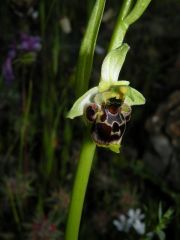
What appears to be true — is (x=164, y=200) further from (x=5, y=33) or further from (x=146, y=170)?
(x=5, y=33)

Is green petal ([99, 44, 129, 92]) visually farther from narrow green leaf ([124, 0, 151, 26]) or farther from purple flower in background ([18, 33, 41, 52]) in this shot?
purple flower in background ([18, 33, 41, 52])

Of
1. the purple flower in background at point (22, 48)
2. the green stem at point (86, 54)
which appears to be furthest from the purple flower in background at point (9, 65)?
the green stem at point (86, 54)

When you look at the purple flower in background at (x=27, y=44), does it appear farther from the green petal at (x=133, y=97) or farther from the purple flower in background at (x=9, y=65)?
the green petal at (x=133, y=97)

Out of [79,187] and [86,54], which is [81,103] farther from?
[79,187]

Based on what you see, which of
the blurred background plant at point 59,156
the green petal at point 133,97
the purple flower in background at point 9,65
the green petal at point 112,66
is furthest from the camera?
the purple flower in background at point 9,65

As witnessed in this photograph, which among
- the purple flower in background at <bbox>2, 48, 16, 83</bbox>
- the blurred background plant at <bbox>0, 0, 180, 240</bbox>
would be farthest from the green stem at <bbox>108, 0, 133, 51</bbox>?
the purple flower in background at <bbox>2, 48, 16, 83</bbox>

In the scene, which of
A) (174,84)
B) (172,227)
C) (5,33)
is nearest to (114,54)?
(172,227)

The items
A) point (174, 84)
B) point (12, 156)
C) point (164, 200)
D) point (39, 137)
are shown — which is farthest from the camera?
point (174, 84)

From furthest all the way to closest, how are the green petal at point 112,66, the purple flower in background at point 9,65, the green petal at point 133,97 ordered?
1. the purple flower in background at point 9,65
2. the green petal at point 133,97
3. the green petal at point 112,66
